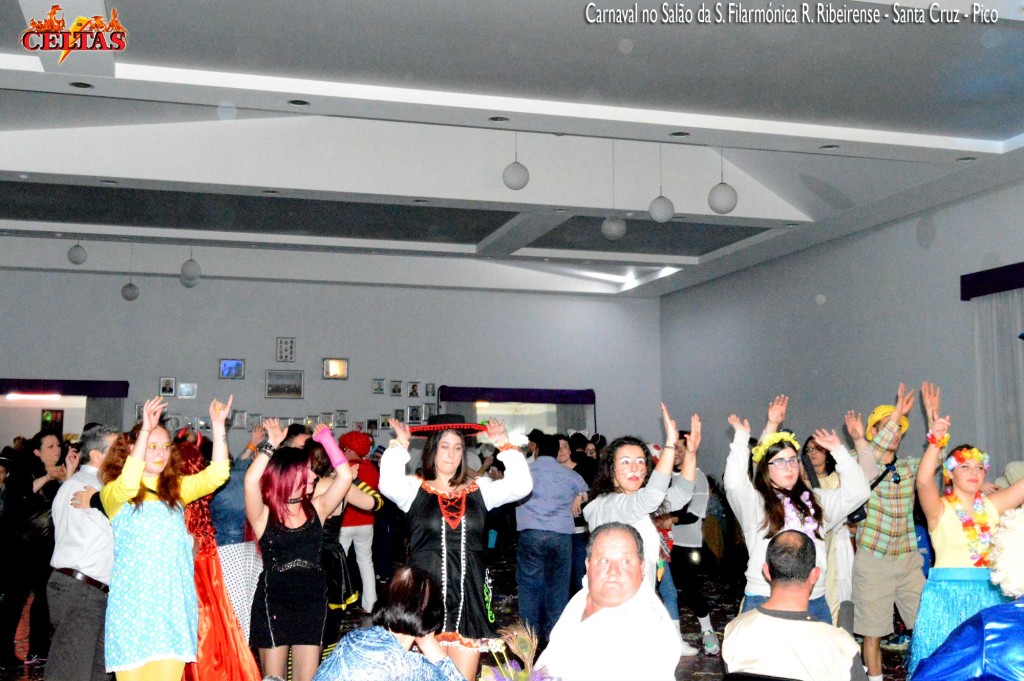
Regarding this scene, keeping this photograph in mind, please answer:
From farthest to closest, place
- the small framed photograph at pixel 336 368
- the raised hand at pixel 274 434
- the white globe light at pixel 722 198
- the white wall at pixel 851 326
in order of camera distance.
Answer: the small framed photograph at pixel 336 368
the white wall at pixel 851 326
the white globe light at pixel 722 198
the raised hand at pixel 274 434

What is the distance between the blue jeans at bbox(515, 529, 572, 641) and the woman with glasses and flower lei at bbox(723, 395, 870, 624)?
2257mm

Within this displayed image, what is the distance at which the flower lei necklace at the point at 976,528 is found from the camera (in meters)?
4.38

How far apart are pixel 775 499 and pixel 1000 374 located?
16.4ft

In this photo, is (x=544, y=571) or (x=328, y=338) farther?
(x=328, y=338)

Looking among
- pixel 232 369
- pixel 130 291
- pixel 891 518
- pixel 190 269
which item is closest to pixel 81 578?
pixel 891 518

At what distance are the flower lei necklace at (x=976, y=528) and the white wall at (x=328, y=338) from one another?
10328 mm

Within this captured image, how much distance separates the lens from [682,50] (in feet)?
20.1

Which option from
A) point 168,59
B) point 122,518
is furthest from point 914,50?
point 122,518

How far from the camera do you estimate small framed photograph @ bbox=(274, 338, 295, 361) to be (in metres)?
13.8

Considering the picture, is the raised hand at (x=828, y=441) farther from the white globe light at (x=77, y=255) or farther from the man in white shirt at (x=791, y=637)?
the white globe light at (x=77, y=255)

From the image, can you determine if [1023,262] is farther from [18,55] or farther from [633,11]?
[18,55]

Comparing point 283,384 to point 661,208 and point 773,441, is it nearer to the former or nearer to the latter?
point 661,208

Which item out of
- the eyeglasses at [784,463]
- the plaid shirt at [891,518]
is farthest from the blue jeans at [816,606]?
the plaid shirt at [891,518]

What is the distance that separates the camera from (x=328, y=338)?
14047 mm
